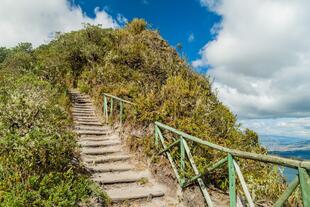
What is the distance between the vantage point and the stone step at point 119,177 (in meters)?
6.71

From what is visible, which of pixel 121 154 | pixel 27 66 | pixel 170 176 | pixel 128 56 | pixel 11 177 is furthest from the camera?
pixel 27 66

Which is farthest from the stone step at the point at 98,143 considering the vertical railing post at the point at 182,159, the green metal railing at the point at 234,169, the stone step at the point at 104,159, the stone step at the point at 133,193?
the vertical railing post at the point at 182,159

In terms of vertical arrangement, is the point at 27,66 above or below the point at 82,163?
above

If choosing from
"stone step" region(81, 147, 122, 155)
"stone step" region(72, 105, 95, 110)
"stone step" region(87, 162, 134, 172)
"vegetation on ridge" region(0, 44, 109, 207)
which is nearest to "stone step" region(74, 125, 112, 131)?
"stone step" region(81, 147, 122, 155)

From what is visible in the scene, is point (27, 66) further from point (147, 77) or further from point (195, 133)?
point (195, 133)

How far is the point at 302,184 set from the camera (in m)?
2.60

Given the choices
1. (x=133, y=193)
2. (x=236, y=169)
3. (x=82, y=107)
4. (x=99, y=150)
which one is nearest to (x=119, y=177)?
(x=133, y=193)

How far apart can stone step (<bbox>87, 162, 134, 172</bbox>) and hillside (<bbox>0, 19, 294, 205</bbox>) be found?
656 mm

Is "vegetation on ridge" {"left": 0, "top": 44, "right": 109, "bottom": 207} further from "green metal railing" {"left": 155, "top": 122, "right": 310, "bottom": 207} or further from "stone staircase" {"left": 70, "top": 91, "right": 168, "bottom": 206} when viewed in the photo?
"green metal railing" {"left": 155, "top": 122, "right": 310, "bottom": 207}

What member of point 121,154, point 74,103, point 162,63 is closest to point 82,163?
point 121,154

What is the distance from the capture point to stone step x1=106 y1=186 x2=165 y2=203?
19.6ft

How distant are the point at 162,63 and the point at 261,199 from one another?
45.2ft

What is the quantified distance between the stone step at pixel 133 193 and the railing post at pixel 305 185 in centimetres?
401

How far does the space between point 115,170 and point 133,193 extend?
134 cm
